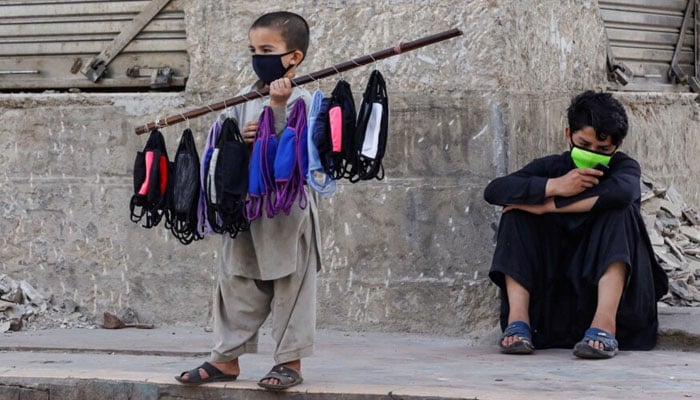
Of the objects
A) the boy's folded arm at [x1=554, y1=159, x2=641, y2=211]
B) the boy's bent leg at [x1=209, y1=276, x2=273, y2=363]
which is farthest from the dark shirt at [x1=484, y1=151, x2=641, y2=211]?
the boy's bent leg at [x1=209, y1=276, x2=273, y2=363]

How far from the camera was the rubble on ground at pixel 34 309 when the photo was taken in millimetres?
6855

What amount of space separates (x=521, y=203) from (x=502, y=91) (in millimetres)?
841

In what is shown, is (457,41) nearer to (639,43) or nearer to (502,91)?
(502,91)

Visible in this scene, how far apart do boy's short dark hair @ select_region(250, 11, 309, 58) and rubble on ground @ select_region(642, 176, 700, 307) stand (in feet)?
8.60

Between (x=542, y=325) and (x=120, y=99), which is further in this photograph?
(x=120, y=99)

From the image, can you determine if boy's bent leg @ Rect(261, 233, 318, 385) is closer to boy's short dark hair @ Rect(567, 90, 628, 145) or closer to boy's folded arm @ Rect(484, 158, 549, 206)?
boy's folded arm @ Rect(484, 158, 549, 206)

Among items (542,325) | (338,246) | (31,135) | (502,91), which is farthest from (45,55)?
(542,325)

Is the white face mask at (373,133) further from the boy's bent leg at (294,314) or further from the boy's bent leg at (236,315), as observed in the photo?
the boy's bent leg at (236,315)

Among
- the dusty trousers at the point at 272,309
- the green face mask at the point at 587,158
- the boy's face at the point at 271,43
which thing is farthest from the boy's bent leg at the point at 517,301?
the boy's face at the point at 271,43

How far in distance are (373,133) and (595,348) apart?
1469mm

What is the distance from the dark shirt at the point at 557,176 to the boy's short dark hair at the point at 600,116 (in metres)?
0.14

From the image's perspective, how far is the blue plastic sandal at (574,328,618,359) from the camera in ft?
17.6

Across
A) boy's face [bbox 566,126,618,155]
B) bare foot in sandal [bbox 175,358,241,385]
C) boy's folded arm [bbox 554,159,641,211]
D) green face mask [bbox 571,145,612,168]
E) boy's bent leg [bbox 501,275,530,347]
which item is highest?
boy's face [bbox 566,126,618,155]

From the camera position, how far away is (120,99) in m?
6.95
